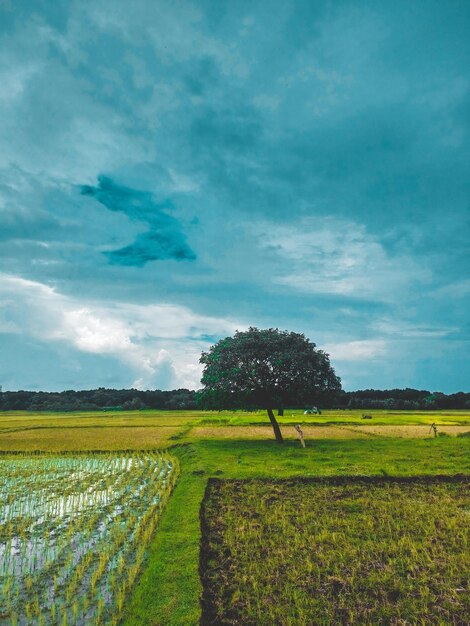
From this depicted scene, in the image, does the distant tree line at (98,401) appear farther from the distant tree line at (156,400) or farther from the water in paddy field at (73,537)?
the water in paddy field at (73,537)

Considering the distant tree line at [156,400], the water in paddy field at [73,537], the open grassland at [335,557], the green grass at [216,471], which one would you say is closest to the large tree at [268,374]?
the green grass at [216,471]

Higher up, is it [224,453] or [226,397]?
[226,397]

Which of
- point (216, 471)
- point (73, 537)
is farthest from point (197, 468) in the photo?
point (73, 537)

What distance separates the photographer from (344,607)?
6.88 m

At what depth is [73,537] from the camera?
35.3ft

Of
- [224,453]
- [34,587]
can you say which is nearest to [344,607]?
[34,587]

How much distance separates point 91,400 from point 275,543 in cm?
13034

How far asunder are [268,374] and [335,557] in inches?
770

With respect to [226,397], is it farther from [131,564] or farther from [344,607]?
[344,607]

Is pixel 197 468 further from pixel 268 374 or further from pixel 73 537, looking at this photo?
pixel 268 374

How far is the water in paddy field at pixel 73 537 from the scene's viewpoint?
288 inches

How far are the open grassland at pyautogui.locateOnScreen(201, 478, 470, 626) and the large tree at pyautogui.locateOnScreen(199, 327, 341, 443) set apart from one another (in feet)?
44.3

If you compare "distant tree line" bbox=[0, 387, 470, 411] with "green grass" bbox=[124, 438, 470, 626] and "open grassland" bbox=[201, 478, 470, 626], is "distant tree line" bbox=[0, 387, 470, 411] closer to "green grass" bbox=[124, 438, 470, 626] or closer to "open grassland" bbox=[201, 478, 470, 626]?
"green grass" bbox=[124, 438, 470, 626]

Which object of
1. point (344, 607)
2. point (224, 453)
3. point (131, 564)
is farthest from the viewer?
point (224, 453)
